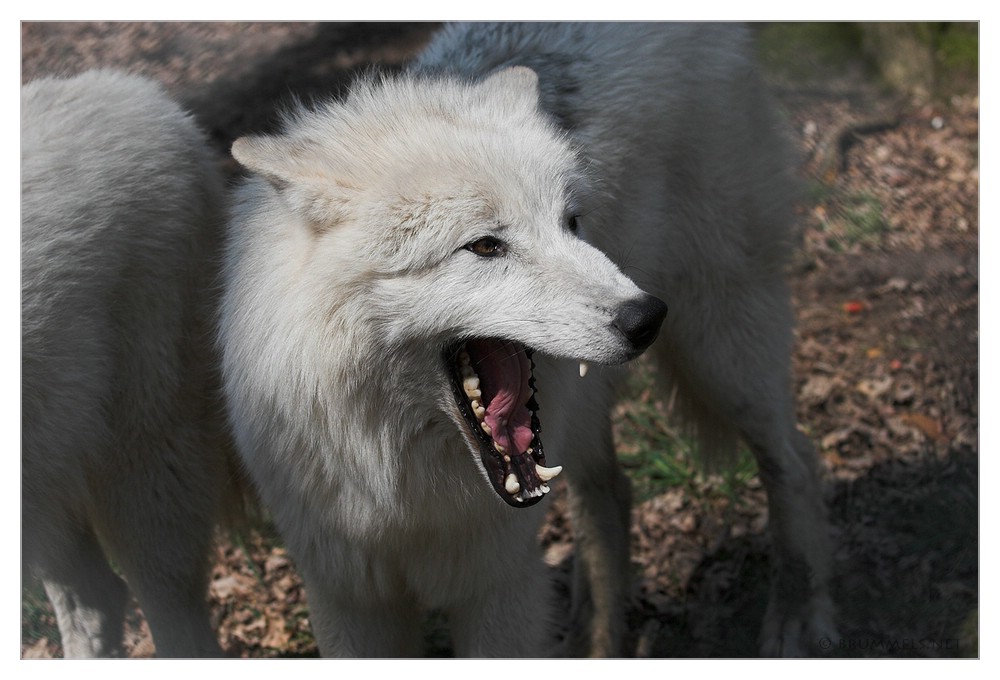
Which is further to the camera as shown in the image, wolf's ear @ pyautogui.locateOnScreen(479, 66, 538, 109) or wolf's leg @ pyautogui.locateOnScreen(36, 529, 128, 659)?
wolf's leg @ pyautogui.locateOnScreen(36, 529, 128, 659)

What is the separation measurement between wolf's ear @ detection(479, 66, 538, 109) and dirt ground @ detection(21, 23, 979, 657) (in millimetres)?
891

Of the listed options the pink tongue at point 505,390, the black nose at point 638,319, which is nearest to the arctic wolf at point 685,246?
the pink tongue at point 505,390

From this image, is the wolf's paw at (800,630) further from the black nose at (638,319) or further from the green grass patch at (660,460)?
the black nose at (638,319)

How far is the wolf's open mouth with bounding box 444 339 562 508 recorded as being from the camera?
2.64 meters

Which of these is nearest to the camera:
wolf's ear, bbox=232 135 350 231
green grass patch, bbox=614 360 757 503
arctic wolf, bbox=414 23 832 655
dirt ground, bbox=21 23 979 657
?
wolf's ear, bbox=232 135 350 231

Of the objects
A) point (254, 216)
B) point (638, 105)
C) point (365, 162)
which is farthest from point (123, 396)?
point (638, 105)

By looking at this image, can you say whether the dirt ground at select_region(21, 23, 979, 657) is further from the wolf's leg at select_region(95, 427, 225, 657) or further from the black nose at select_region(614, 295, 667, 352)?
A: the black nose at select_region(614, 295, 667, 352)

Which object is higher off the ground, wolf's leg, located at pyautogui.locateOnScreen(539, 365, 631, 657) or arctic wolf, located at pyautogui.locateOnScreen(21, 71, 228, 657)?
arctic wolf, located at pyautogui.locateOnScreen(21, 71, 228, 657)

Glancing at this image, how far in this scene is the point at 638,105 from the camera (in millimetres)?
3531

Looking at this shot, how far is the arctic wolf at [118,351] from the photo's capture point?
319 cm

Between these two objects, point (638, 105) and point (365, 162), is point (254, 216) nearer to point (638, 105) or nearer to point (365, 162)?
point (365, 162)

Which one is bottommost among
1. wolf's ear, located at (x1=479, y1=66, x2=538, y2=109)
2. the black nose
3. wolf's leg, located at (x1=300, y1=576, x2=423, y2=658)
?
wolf's leg, located at (x1=300, y1=576, x2=423, y2=658)

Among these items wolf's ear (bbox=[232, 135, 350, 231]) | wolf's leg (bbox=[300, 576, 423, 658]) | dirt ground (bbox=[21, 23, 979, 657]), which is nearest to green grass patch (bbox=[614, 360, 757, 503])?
dirt ground (bbox=[21, 23, 979, 657])

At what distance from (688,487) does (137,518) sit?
9.02ft
